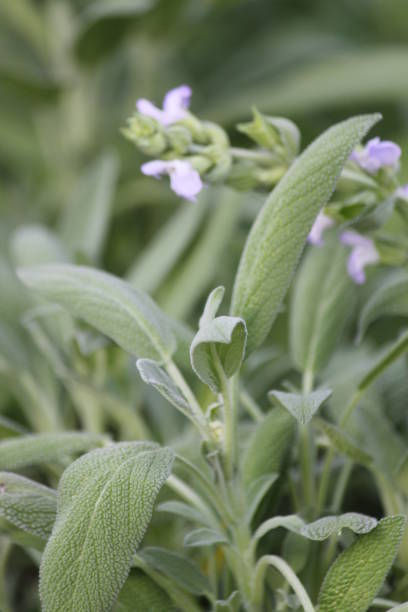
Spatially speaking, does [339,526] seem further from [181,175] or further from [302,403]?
[181,175]

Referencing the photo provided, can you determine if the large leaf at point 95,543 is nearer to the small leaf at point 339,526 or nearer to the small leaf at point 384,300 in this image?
the small leaf at point 339,526

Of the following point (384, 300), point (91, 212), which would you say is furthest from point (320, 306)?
point (91, 212)

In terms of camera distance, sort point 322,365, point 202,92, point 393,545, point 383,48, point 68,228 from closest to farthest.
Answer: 1. point 393,545
2. point 322,365
3. point 68,228
4. point 383,48
5. point 202,92

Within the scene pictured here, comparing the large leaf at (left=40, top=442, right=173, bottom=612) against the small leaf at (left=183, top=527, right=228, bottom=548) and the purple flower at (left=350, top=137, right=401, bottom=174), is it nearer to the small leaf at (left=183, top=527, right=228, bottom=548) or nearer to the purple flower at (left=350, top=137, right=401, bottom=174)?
the small leaf at (left=183, top=527, right=228, bottom=548)

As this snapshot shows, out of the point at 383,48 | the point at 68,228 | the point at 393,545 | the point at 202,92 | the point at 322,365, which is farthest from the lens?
the point at 202,92

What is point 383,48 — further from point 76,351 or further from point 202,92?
point 76,351

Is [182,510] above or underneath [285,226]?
underneath

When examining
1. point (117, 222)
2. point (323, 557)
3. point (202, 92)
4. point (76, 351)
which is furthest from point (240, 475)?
point (202, 92)

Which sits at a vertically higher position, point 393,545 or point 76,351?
point 76,351
